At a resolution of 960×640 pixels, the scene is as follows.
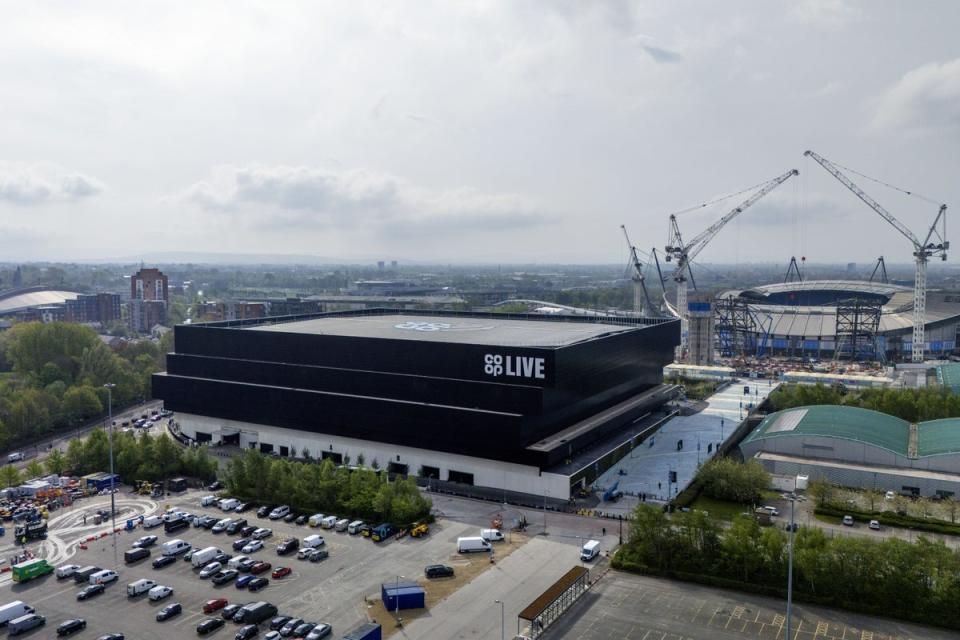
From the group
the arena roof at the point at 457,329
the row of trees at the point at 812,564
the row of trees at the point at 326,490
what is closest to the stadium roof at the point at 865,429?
the arena roof at the point at 457,329

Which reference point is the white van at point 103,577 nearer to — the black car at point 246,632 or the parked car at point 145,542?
the parked car at point 145,542

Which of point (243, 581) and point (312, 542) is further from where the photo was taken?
point (312, 542)

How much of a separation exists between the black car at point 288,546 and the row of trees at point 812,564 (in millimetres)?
21721

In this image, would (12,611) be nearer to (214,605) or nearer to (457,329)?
(214,605)

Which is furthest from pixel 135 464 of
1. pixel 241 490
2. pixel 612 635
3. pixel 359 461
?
pixel 612 635

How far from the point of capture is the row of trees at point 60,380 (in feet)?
288

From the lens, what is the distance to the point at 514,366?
64312 millimetres

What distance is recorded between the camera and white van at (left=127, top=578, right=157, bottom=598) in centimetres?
4234

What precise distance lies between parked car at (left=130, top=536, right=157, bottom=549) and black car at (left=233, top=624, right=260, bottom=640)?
1612 cm

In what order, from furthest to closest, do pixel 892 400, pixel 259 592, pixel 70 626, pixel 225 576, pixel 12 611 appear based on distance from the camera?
pixel 892 400 < pixel 225 576 < pixel 259 592 < pixel 12 611 < pixel 70 626

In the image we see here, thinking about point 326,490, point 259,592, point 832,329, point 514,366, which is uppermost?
point 514,366

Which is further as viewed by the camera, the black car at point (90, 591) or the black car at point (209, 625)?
the black car at point (90, 591)

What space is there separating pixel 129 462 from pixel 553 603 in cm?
4584

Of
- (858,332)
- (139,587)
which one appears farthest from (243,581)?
(858,332)
